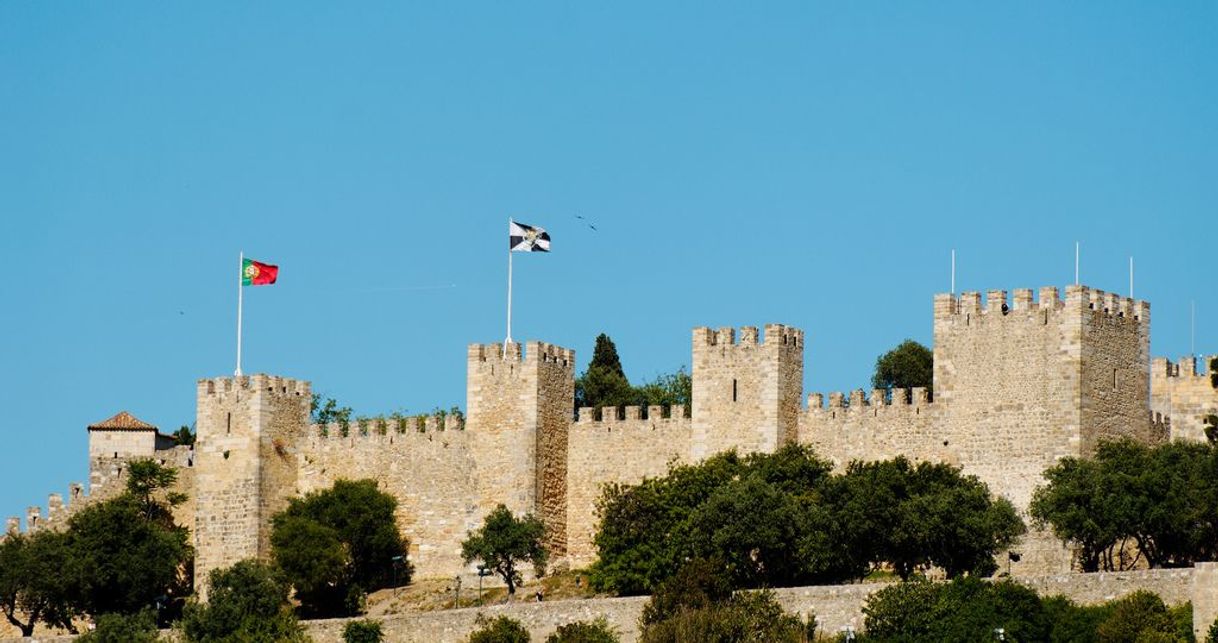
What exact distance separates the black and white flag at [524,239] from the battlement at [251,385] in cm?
638

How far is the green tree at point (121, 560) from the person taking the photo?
6656cm

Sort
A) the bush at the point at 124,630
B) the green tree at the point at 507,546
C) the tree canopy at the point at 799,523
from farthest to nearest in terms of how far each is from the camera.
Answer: the green tree at the point at 507,546
the bush at the point at 124,630
the tree canopy at the point at 799,523

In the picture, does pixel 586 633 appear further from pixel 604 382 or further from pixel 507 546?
pixel 604 382

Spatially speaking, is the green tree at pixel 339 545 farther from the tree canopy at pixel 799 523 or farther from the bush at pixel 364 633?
the tree canopy at pixel 799 523

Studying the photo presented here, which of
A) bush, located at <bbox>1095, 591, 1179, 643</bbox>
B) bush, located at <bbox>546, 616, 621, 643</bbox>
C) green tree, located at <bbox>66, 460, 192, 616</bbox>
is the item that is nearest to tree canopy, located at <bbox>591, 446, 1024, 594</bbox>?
bush, located at <bbox>546, 616, 621, 643</bbox>

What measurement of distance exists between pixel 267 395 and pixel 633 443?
9.32 metres

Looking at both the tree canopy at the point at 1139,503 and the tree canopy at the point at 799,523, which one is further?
the tree canopy at the point at 799,523

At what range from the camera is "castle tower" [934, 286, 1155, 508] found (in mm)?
60312

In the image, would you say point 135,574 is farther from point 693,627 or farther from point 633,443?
point 693,627

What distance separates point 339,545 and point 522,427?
16.3 feet

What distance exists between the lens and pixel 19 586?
67.6m

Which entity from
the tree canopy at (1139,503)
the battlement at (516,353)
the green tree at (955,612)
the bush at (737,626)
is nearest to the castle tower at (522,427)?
the battlement at (516,353)

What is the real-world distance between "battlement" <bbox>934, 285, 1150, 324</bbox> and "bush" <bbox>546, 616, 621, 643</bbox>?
10.5 metres

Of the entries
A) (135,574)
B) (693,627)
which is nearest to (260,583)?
(135,574)
